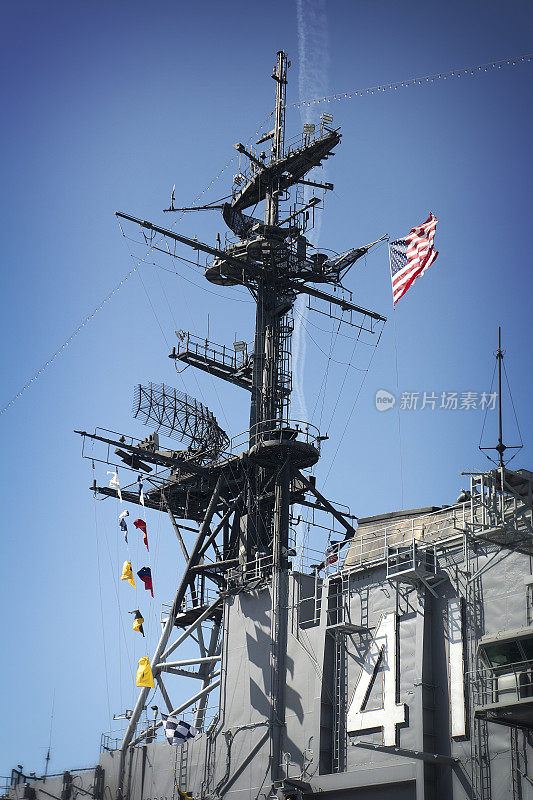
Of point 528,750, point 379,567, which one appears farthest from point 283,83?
point 528,750

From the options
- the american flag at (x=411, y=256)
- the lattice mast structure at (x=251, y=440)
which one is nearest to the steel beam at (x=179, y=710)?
the lattice mast structure at (x=251, y=440)

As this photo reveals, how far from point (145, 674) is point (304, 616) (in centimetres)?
640

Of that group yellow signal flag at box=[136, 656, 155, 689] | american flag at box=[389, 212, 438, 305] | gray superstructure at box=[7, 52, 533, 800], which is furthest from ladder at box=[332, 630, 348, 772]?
american flag at box=[389, 212, 438, 305]

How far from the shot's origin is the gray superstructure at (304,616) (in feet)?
76.6

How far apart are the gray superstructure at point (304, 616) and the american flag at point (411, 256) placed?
6.01m

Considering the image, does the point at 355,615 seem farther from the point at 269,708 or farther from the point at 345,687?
the point at 269,708

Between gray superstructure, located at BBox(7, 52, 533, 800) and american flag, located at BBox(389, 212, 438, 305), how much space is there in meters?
6.01

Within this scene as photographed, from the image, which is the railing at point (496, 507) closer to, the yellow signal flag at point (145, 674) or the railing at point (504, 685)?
the railing at point (504, 685)

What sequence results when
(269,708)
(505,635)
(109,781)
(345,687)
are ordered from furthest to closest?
(109,781), (269,708), (345,687), (505,635)

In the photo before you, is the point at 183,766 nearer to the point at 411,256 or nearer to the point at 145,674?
the point at 145,674

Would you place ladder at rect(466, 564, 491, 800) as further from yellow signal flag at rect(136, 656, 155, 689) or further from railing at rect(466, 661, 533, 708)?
yellow signal flag at rect(136, 656, 155, 689)

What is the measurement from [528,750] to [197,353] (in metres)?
21.6

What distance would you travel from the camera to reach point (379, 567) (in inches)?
1085

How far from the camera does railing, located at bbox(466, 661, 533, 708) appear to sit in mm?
21188
